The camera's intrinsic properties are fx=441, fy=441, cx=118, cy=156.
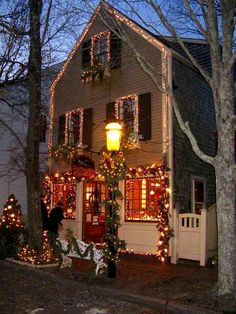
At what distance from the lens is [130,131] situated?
1331 centimetres

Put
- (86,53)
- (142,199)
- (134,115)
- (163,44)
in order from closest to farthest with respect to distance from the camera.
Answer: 1. (163,44)
2. (142,199)
3. (134,115)
4. (86,53)

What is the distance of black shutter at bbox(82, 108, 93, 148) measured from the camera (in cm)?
1568

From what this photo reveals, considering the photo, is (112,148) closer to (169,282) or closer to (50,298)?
(169,282)

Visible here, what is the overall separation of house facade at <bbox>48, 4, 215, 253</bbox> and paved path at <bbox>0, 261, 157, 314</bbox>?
404cm

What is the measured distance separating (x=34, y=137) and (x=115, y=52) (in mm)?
4607

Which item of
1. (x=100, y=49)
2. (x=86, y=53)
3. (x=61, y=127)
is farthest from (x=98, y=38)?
(x=61, y=127)

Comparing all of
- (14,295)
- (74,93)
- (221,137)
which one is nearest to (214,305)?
(221,137)

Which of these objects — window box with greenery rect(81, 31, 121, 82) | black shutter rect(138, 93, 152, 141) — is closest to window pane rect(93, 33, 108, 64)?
window box with greenery rect(81, 31, 121, 82)

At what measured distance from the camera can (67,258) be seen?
11367 millimetres

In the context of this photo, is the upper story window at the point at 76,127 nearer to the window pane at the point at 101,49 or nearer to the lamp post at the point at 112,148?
the window pane at the point at 101,49

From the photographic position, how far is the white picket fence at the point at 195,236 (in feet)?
39.0

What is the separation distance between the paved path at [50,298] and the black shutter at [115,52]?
24.2ft

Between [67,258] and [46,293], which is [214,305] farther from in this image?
[67,258]

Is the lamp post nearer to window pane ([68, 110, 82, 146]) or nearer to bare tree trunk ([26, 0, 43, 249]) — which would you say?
bare tree trunk ([26, 0, 43, 249])
